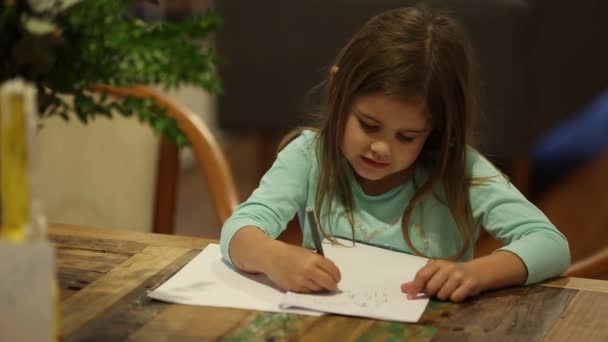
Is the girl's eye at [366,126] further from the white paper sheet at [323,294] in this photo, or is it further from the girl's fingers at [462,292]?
the girl's fingers at [462,292]

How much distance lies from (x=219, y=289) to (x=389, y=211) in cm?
36

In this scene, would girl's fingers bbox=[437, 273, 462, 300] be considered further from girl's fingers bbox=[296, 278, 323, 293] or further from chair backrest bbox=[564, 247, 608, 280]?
chair backrest bbox=[564, 247, 608, 280]

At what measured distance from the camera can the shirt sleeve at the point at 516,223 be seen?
4.14 ft

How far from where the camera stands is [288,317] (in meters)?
1.13

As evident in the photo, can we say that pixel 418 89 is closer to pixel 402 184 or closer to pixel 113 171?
pixel 402 184

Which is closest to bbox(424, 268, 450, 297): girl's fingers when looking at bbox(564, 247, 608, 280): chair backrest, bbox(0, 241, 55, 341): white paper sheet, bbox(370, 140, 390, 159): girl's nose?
bbox(370, 140, 390, 159): girl's nose

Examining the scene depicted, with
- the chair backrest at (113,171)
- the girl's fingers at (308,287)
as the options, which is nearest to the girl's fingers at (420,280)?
the girl's fingers at (308,287)

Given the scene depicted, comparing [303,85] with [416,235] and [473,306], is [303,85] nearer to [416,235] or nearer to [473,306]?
[416,235]

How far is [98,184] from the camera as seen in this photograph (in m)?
1.94

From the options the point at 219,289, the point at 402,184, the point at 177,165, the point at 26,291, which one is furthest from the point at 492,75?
the point at 26,291

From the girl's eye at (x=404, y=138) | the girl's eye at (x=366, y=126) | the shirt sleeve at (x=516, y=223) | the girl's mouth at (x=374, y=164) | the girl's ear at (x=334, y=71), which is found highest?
the girl's ear at (x=334, y=71)

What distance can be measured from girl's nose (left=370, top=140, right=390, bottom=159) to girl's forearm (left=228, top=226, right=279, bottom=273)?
19 centimetres

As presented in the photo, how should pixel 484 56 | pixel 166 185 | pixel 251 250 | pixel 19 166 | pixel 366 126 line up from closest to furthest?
pixel 19 166 → pixel 251 250 → pixel 366 126 → pixel 166 185 → pixel 484 56

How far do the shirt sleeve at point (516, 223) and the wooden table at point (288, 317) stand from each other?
3 centimetres
